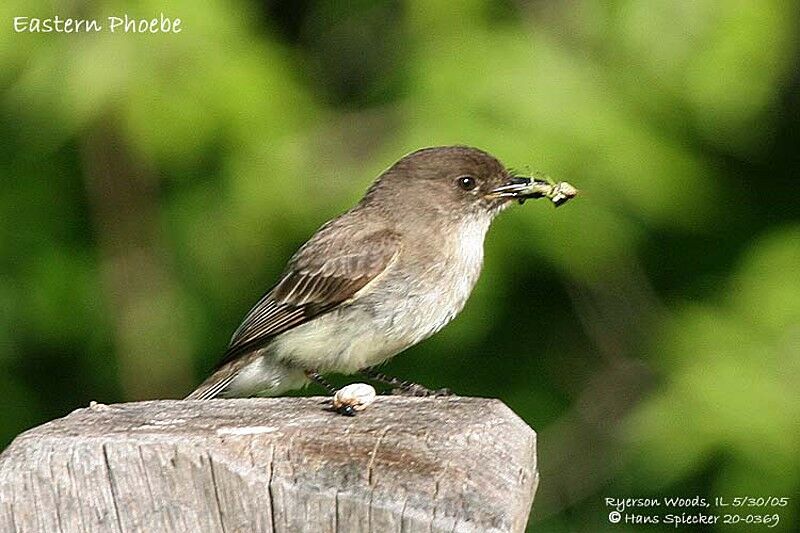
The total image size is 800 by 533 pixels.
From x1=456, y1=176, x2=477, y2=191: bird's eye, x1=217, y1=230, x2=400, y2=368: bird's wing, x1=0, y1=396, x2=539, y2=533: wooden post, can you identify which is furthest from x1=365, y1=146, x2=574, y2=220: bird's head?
x1=0, y1=396, x2=539, y2=533: wooden post

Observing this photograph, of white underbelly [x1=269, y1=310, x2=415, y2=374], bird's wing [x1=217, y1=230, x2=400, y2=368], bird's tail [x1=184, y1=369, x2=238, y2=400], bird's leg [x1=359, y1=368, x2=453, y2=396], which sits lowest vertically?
bird's leg [x1=359, y1=368, x2=453, y2=396]

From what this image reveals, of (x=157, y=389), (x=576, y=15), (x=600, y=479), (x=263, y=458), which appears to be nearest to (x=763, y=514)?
(x=600, y=479)

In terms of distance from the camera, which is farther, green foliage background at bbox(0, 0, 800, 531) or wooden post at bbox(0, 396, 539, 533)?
green foliage background at bbox(0, 0, 800, 531)

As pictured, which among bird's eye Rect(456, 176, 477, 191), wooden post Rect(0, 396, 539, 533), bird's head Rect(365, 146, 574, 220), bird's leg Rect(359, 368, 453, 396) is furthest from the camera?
bird's eye Rect(456, 176, 477, 191)

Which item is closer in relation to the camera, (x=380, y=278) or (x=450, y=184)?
(x=380, y=278)

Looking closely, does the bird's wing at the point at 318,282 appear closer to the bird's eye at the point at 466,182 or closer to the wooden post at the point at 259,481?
the bird's eye at the point at 466,182

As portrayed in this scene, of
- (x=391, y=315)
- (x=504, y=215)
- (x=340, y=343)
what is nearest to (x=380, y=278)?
(x=391, y=315)

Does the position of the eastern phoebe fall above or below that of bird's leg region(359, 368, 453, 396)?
above

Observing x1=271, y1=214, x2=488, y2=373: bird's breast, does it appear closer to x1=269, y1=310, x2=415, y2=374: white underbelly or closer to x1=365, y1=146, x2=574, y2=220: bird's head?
x1=269, y1=310, x2=415, y2=374: white underbelly

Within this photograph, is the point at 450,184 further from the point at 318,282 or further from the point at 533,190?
the point at 318,282
